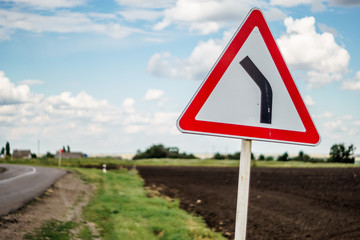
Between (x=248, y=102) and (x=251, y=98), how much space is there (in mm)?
37

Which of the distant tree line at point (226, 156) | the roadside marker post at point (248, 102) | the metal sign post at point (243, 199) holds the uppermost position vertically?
the roadside marker post at point (248, 102)

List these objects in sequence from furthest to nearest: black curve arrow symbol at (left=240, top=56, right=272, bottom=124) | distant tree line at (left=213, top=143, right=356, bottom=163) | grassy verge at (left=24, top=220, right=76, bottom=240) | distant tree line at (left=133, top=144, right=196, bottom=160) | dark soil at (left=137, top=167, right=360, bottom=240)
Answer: distant tree line at (left=133, top=144, right=196, bottom=160) < distant tree line at (left=213, top=143, right=356, bottom=163) < dark soil at (left=137, top=167, right=360, bottom=240) < grassy verge at (left=24, top=220, right=76, bottom=240) < black curve arrow symbol at (left=240, top=56, right=272, bottom=124)

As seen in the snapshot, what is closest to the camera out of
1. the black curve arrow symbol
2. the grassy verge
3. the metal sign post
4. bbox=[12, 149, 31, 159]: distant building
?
the metal sign post

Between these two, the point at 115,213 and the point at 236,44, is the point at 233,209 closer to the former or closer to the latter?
the point at 115,213

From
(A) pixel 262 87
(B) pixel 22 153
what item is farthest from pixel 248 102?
(B) pixel 22 153

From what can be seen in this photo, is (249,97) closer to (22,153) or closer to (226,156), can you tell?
(226,156)

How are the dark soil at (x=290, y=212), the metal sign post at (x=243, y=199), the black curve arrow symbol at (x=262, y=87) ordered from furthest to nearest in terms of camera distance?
the dark soil at (x=290, y=212), the black curve arrow symbol at (x=262, y=87), the metal sign post at (x=243, y=199)

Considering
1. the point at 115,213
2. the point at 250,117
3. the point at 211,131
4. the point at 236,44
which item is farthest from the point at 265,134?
the point at 115,213

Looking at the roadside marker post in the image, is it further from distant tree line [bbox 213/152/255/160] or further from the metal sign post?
distant tree line [bbox 213/152/255/160]

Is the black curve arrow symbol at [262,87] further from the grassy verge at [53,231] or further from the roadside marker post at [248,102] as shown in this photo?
the grassy verge at [53,231]

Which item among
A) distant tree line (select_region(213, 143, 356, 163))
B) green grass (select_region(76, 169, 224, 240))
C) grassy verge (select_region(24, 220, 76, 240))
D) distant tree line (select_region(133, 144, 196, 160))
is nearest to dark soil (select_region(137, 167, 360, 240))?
green grass (select_region(76, 169, 224, 240))

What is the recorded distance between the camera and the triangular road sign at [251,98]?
263cm

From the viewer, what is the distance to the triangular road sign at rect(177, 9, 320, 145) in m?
2.63

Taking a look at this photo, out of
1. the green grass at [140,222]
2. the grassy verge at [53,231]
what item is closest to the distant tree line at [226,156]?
the green grass at [140,222]
